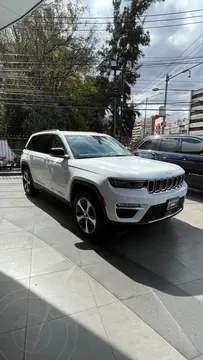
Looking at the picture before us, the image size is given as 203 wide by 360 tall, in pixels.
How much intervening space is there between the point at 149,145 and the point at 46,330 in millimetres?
6403

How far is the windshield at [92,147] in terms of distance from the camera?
428 centimetres

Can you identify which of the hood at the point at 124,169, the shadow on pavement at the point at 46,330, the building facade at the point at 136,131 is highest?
the building facade at the point at 136,131

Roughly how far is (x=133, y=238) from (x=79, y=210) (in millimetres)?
942

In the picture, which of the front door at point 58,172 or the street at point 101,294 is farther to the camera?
the front door at point 58,172

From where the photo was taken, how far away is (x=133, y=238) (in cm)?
392

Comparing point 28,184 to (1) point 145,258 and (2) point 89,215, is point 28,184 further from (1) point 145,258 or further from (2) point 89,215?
(1) point 145,258

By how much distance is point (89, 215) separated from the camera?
12.1 ft

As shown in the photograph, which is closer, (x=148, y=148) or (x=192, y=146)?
(x=192, y=146)

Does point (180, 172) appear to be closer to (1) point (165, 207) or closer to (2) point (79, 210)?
(1) point (165, 207)

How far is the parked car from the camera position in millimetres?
6531

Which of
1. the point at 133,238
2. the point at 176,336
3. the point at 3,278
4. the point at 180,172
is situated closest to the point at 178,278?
the point at 176,336

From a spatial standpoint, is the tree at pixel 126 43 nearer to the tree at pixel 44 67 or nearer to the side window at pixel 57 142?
the tree at pixel 44 67

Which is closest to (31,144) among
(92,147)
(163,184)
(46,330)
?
(92,147)

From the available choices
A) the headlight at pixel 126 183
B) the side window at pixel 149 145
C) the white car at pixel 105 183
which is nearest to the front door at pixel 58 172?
the white car at pixel 105 183
